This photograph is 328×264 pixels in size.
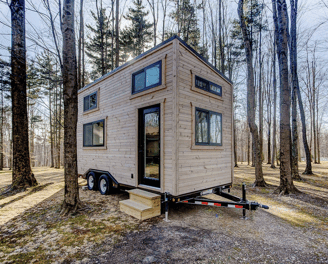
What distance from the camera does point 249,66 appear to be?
7613mm

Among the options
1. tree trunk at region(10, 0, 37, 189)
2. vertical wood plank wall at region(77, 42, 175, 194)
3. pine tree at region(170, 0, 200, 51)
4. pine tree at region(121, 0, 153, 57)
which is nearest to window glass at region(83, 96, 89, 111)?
vertical wood plank wall at region(77, 42, 175, 194)

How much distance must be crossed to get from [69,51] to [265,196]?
22.8ft

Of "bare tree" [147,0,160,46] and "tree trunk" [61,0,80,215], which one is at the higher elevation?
"bare tree" [147,0,160,46]

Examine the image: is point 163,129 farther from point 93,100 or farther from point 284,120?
point 284,120

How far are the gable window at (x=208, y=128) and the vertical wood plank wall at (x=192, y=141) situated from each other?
0.13 meters

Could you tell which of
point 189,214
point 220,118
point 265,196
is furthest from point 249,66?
point 189,214

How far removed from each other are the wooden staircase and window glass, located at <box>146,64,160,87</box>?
2639mm

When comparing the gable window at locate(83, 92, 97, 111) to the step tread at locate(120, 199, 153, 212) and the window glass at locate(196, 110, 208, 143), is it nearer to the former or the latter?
the step tread at locate(120, 199, 153, 212)

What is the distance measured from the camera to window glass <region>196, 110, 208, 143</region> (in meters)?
4.23

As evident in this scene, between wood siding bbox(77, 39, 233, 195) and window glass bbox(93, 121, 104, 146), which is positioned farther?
window glass bbox(93, 121, 104, 146)

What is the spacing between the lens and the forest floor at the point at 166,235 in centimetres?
244

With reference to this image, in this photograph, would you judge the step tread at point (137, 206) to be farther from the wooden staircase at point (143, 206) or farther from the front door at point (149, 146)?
the front door at point (149, 146)

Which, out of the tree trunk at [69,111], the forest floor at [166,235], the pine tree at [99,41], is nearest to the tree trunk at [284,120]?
the forest floor at [166,235]

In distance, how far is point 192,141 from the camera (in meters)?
4.00
